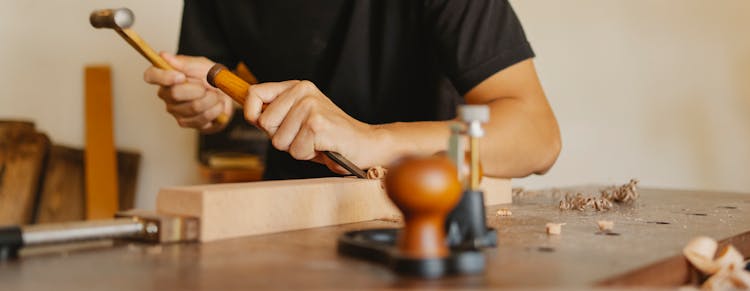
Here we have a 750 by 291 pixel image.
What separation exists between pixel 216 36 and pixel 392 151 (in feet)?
2.58

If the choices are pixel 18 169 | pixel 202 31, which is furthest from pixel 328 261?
pixel 18 169

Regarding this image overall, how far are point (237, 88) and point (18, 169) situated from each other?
190 cm

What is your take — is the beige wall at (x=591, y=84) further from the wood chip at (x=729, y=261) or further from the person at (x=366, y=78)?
the wood chip at (x=729, y=261)

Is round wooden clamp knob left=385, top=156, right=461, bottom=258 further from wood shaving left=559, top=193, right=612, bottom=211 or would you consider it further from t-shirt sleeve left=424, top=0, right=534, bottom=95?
t-shirt sleeve left=424, top=0, right=534, bottom=95

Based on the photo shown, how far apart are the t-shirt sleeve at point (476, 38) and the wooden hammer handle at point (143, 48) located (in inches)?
20.2

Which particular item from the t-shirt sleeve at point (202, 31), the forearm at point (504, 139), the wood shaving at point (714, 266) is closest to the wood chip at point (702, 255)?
the wood shaving at point (714, 266)

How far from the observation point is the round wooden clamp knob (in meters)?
0.59

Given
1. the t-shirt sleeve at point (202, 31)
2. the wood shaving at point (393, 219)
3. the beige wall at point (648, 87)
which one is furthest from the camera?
the beige wall at point (648, 87)

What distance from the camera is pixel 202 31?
70.5 inches

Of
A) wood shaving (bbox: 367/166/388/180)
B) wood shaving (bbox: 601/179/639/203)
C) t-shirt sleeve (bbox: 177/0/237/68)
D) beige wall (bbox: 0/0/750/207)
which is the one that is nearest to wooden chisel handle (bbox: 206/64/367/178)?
wood shaving (bbox: 367/166/388/180)

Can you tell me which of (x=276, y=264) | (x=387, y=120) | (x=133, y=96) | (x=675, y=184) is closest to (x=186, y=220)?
(x=276, y=264)

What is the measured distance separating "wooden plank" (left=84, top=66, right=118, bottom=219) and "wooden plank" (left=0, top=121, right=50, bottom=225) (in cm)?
22

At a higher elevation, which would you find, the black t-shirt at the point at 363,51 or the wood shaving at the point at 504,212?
the black t-shirt at the point at 363,51

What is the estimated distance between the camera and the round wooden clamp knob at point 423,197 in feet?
1.94
